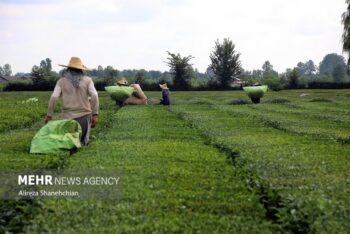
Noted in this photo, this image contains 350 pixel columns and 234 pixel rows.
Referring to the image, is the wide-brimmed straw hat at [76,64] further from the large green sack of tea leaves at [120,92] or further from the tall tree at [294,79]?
Result: the tall tree at [294,79]

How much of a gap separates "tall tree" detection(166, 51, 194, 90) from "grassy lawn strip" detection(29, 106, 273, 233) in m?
66.6

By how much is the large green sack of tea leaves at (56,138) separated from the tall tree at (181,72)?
215 ft

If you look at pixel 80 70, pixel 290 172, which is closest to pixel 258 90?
pixel 80 70

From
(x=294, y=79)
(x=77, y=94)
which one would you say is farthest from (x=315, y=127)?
(x=294, y=79)

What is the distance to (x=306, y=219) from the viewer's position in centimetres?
739

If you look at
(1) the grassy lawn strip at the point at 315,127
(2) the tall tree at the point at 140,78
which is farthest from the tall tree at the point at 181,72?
(1) the grassy lawn strip at the point at 315,127

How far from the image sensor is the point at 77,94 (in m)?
15.3

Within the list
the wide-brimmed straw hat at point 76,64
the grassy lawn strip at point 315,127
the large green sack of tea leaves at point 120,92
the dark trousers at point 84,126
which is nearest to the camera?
the wide-brimmed straw hat at point 76,64

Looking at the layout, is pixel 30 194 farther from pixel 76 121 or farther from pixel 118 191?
pixel 76 121

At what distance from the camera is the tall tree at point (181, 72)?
8038 cm

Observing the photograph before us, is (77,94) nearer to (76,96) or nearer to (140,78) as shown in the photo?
(76,96)

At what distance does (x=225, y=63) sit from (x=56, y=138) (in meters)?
76.6

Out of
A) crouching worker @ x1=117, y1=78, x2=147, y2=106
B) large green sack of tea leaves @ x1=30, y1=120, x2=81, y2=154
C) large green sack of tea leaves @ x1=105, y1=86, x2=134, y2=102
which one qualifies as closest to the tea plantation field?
large green sack of tea leaves @ x1=30, y1=120, x2=81, y2=154

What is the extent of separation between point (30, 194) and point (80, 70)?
22.8 ft
